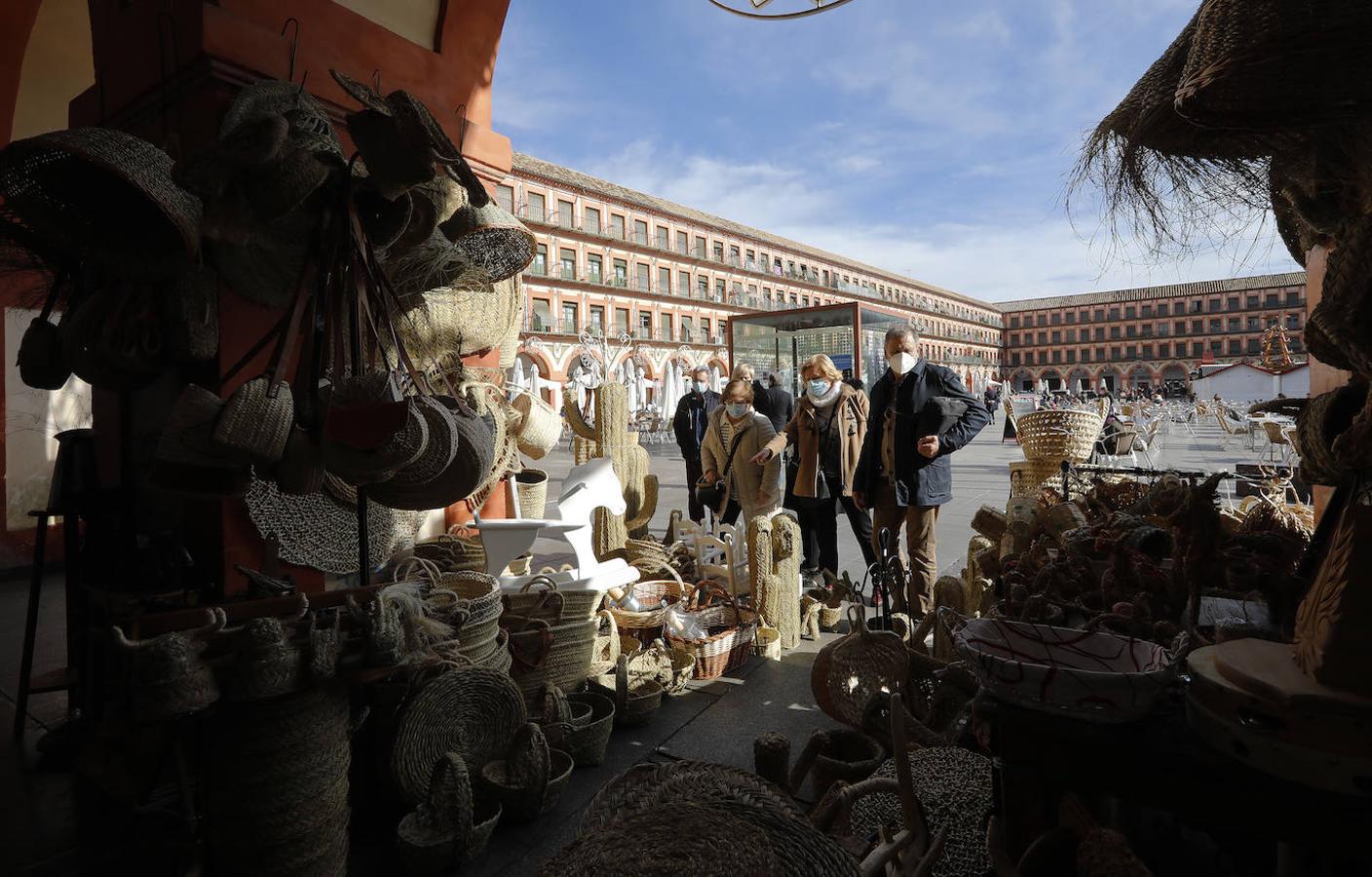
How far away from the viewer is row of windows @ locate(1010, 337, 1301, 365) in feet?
181

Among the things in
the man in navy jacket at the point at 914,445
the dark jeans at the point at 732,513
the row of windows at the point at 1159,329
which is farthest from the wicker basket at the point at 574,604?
the row of windows at the point at 1159,329

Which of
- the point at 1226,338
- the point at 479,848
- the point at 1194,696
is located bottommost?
the point at 479,848

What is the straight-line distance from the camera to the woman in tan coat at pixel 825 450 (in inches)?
181

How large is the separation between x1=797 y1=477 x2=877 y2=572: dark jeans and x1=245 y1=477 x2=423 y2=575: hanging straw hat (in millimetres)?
2808

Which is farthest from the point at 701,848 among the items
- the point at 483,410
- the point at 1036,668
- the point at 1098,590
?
the point at 483,410

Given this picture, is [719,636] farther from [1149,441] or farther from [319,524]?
[1149,441]

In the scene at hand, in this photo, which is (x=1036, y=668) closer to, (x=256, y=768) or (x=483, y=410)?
(x=256, y=768)

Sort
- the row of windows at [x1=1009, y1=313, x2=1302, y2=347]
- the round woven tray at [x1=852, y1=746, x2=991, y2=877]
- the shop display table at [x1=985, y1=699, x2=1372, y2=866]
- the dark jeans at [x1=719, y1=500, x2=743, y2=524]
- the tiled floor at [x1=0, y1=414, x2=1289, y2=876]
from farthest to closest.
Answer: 1. the row of windows at [x1=1009, y1=313, x2=1302, y2=347]
2. the dark jeans at [x1=719, y1=500, x2=743, y2=524]
3. the tiled floor at [x1=0, y1=414, x2=1289, y2=876]
4. the round woven tray at [x1=852, y1=746, x2=991, y2=877]
5. the shop display table at [x1=985, y1=699, x2=1372, y2=866]

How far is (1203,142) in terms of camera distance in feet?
5.55

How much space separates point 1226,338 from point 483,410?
71.0 meters

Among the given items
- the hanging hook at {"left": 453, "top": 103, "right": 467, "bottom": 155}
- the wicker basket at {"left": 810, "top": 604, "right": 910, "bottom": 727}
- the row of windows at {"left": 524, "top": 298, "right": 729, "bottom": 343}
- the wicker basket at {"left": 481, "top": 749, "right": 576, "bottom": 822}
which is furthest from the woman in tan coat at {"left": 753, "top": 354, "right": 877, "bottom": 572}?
the row of windows at {"left": 524, "top": 298, "right": 729, "bottom": 343}

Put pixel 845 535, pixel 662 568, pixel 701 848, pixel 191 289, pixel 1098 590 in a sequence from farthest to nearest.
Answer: pixel 845 535 < pixel 662 568 < pixel 191 289 < pixel 1098 590 < pixel 701 848

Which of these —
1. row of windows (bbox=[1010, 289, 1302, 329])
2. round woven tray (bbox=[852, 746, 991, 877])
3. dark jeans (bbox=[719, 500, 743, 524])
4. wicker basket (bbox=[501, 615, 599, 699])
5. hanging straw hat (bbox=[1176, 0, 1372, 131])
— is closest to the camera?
hanging straw hat (bbox=[1176, 0, 1372, 131])

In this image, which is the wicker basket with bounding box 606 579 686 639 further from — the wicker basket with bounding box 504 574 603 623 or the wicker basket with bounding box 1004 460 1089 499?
the wicker basket with bounding box 1004 460 1089 499
